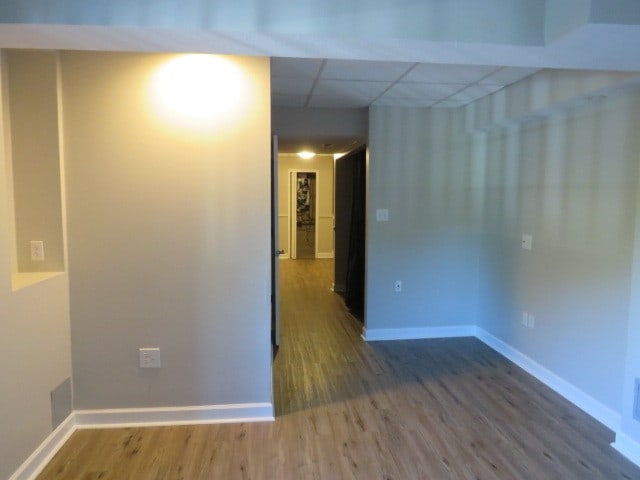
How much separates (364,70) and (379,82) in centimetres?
35

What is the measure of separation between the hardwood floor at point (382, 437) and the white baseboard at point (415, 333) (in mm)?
576

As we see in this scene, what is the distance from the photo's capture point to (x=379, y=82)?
3238mm

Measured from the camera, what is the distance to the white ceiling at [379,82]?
2.86 meters

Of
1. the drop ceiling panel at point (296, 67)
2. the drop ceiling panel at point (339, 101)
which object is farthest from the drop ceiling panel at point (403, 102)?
the drop ceiling panel at point (296, 67)

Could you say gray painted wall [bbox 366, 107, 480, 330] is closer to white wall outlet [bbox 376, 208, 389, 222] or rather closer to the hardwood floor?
white wall outlet [bbox 376, 208, 389, 222]

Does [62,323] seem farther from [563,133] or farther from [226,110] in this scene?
[563,133]

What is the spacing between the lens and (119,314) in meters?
2.52

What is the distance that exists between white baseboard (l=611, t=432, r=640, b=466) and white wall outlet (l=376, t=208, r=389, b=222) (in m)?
2.39

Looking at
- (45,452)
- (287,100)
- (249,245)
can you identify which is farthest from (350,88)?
(45,452)

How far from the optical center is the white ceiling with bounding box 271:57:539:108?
2857 mm

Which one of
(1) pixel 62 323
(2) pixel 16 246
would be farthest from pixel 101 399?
(2) pixel 16 246

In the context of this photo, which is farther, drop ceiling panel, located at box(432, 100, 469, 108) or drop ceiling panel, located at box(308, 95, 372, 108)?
drop ceiling panel, located at box(432, 100, 469, 108)

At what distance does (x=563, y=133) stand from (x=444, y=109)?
126 centimetres

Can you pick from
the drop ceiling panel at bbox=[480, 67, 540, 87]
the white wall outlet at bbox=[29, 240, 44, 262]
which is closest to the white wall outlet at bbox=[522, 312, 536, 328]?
the drop ceiling panel at bbox=[480, 67, 540, 87]
